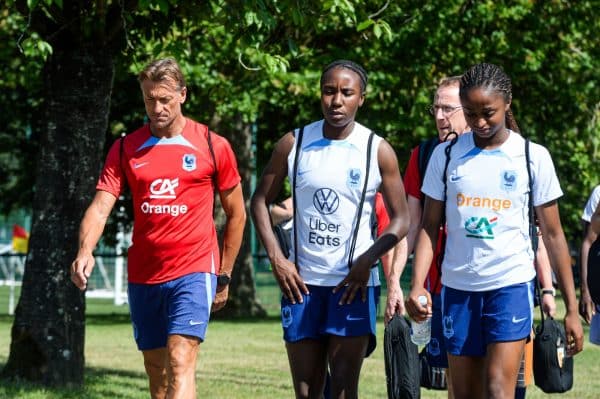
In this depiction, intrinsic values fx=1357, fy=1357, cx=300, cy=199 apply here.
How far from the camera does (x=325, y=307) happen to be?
273 inches

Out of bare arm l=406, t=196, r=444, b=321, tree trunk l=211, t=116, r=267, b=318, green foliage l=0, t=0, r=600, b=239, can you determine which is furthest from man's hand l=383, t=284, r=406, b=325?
tree trunk l=211, t=116, r=267, b=318

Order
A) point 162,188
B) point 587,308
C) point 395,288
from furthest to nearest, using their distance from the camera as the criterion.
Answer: point 587,308, point 395,288, point 162,188

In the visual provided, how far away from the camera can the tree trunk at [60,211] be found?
40.6 ft

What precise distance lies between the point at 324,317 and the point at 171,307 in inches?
38.0

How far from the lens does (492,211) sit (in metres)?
6.53

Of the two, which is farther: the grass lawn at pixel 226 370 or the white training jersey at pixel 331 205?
the grass lawn at pixel 226 370

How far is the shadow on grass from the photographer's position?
11672 millimetres

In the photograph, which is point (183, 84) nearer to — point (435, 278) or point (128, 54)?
point (435, 278)

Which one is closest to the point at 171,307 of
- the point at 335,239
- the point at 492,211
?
the point at 335,239

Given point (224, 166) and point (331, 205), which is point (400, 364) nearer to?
point (331, 205)

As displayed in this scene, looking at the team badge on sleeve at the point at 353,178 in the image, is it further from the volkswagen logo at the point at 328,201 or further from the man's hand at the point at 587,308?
the man's hand at the point at 587,308

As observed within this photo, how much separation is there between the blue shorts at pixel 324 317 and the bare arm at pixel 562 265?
0.99 meters

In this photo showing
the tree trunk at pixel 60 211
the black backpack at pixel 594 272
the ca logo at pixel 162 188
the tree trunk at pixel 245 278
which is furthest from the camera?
the tree trunk at pixel 245 278

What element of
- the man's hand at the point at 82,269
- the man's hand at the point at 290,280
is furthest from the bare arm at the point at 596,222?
the man's hand at the point at 82,269
